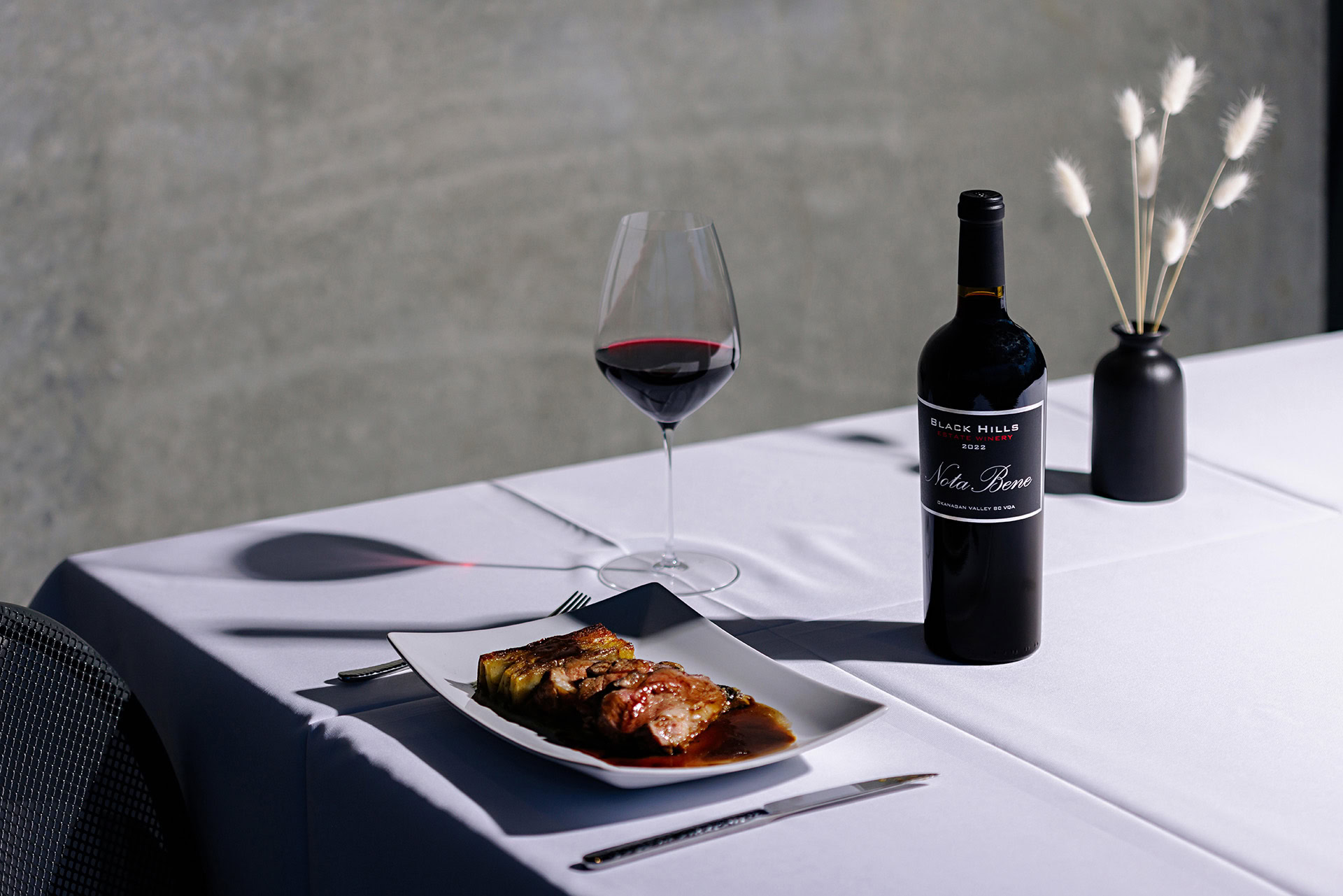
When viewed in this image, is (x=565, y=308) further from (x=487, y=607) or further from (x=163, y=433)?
(x=487, y=607)

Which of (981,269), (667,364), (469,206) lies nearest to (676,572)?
(667,364)

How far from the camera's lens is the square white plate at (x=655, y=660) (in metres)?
0.67

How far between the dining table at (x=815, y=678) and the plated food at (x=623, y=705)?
0.05ft

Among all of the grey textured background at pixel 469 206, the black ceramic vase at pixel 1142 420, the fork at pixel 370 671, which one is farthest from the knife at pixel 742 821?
the grey textured background at pixel 469 206

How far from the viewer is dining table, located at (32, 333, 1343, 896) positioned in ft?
2.12

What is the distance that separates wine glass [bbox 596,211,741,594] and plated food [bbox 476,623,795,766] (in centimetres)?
23

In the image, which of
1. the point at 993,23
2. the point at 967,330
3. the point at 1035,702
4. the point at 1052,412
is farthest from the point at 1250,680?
the point at 993,23

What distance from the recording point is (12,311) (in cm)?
233

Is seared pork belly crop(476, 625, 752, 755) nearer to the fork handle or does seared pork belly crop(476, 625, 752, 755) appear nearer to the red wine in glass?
the fork handle

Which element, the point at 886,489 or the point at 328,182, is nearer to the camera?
the point at 886,489

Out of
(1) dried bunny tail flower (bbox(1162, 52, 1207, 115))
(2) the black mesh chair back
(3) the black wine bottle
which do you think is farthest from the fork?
(1) dried bunny tail flower (bbox(1162, 52, 1207, 115))

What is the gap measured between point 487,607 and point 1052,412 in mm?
700

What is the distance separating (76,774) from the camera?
2.96 feet

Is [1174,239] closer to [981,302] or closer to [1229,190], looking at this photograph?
[1229,190]
